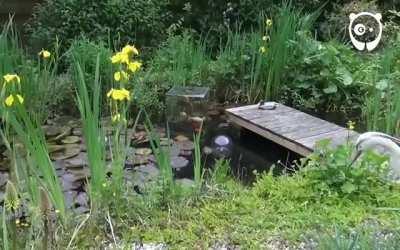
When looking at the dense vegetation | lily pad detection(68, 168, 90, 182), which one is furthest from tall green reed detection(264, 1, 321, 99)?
lily pad detection(68, 168, 90, 182)

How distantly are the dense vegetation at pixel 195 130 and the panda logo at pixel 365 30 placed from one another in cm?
16

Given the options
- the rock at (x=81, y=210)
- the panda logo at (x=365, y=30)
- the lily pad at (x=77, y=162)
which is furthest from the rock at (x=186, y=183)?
the panda logo at (x=365, y=30)

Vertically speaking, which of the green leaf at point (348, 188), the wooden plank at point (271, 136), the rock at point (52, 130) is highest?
the green leaf at point (348, 188)

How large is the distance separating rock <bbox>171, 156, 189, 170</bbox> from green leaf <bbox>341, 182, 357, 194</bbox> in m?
1.19

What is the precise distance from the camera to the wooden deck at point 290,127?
12.1ft

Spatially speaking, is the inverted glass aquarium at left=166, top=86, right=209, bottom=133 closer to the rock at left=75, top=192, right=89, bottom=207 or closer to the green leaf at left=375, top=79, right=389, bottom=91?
the green leaf at left=375, top=79, right=389, bottom=91

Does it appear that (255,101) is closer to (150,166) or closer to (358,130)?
(358,130)

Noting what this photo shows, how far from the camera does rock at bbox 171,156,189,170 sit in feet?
11.9

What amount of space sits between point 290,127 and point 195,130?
0.63 m

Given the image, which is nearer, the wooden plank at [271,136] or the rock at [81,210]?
the rock at [81,210]

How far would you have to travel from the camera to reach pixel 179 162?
3.67 meters

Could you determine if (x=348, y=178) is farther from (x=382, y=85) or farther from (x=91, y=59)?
(x=91, y=59)

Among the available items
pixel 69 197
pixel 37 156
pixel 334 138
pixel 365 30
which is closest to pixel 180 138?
pixel 334 138

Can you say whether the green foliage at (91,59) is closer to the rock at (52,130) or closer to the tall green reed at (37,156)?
the rock at (52,130)
